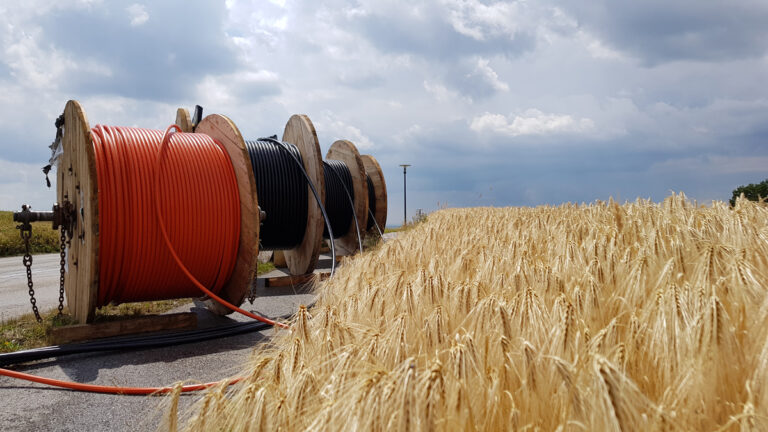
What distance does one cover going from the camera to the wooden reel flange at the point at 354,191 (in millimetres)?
10664

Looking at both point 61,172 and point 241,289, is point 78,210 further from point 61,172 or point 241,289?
point 241,289

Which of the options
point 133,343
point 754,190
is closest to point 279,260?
point 133,343

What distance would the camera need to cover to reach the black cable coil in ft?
25.5

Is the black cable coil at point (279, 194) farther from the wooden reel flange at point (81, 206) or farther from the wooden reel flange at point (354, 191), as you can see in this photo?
the wooden reel flange at point (81, 206)

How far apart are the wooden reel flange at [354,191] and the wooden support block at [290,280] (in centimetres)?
239

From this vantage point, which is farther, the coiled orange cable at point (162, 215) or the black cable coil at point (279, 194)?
the black cable coil at point (279, 194)

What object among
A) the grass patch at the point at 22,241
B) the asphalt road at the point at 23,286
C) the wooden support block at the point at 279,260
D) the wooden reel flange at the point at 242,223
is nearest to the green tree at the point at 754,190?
the wooden support block at the point at 279,260

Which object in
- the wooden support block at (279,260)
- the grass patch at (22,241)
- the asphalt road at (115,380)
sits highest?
the grass patch at (22,241)

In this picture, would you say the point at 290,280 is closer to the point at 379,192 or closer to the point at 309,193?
the point at 309,193

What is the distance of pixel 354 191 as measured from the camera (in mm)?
10828

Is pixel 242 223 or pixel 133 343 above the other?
pixel 242 223

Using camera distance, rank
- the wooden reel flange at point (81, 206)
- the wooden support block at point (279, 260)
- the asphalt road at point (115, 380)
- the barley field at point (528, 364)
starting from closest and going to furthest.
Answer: the barley field at point (528, 364)
the asphalt road at point (115, 380)
the wooden reel flange at point (81, 206)
the wooden support block at point (279, 260)

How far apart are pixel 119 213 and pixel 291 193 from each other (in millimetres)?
3183

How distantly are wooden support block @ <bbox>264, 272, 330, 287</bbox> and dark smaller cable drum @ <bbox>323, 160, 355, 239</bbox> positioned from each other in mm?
1944
